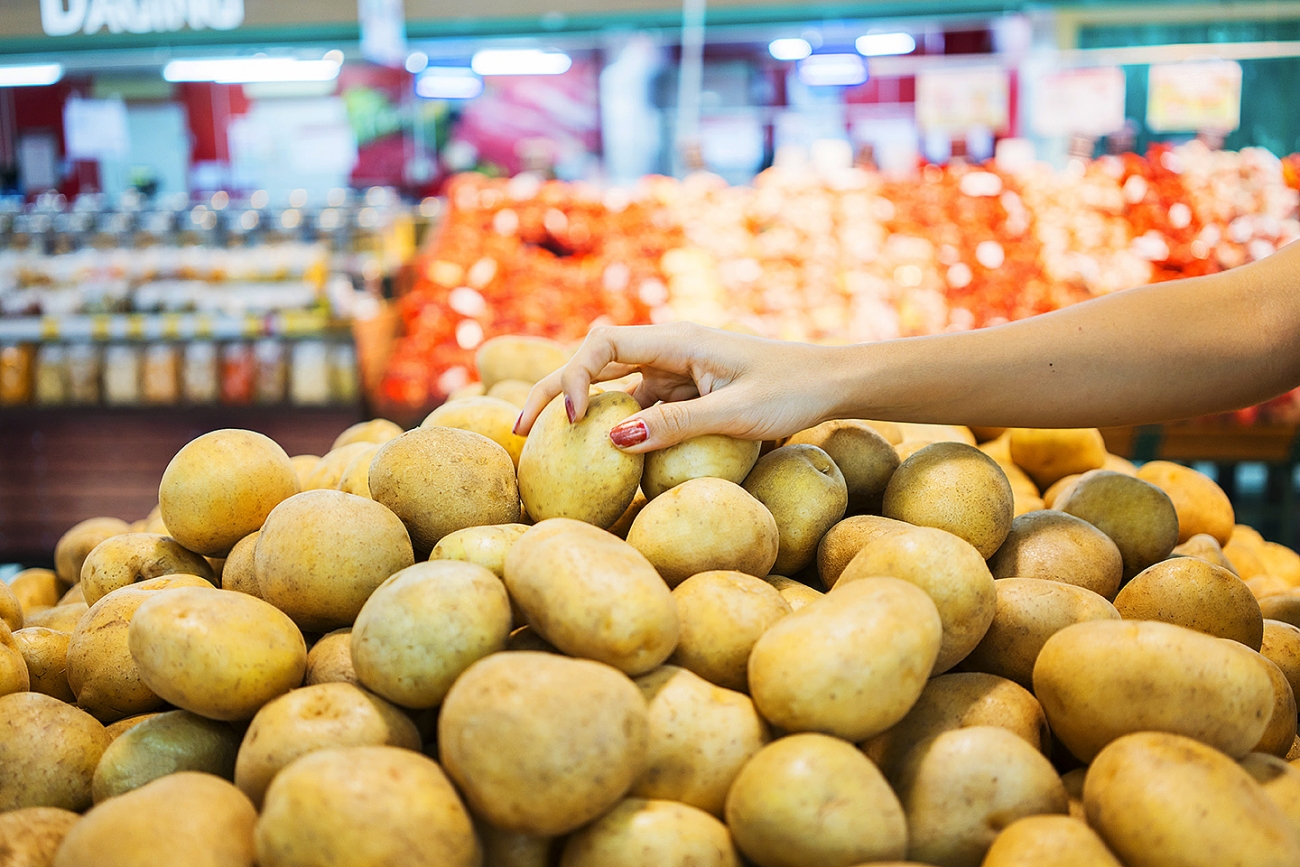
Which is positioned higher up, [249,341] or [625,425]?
[625,425]

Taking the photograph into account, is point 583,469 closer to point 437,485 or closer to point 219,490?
point 437,485

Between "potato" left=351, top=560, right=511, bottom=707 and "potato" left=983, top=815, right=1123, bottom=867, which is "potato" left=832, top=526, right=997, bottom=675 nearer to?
"potato" left=983, top=815, right=1123, bottom=867

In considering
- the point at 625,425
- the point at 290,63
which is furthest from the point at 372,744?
the point at 290,63

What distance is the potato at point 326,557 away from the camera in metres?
1.30

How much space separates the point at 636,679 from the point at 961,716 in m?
0.42

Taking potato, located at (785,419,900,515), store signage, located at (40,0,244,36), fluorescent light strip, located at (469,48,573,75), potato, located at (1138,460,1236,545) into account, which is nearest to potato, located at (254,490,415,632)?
potato, located at (785,419,900,515)

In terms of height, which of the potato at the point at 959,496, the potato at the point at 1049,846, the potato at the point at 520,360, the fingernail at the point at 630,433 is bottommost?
the potato at the point at 1049,846

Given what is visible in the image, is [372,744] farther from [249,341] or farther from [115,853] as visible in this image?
[249,341]

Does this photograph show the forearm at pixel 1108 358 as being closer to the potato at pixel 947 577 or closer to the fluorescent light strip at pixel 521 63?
the potato at pixel 947 577

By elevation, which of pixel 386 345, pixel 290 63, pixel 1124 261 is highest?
pixel 290 63

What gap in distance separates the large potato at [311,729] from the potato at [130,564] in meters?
0.59

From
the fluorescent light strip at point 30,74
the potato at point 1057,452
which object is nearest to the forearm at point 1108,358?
the potato at point 1057,452

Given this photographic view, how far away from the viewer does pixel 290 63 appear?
6445mm

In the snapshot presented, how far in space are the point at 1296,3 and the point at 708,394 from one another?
7361mm
